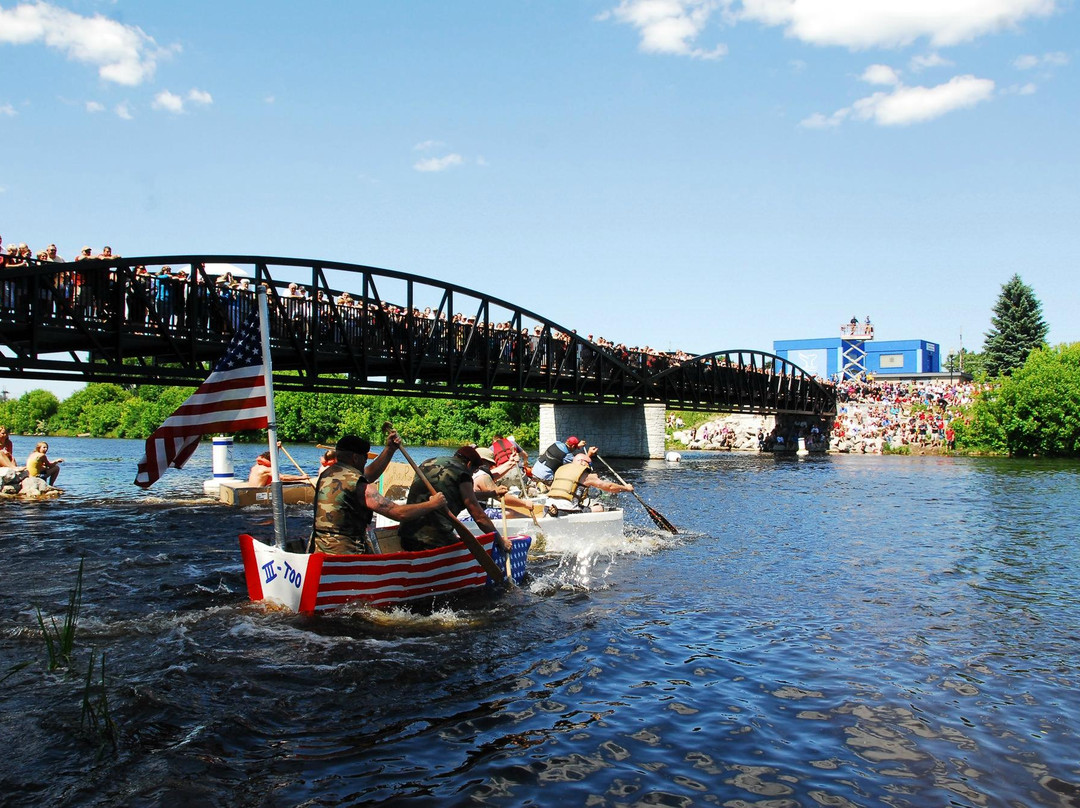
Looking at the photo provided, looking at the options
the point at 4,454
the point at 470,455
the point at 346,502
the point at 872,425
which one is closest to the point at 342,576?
the point at 346,502

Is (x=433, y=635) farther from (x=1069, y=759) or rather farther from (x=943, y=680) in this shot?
(x=1069, y=759)

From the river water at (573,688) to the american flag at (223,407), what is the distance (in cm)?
222

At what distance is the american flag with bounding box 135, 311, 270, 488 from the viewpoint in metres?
10.7

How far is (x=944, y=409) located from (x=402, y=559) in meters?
82.1

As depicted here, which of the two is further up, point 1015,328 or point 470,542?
point 1015,328

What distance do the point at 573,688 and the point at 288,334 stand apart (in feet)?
97.3

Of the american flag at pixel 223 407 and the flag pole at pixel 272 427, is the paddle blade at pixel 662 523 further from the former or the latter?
the american flag at pixel 223 407

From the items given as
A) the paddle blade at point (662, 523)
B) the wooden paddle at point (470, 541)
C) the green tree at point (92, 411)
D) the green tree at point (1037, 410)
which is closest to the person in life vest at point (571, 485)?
the paddle blade at point (662, 523)

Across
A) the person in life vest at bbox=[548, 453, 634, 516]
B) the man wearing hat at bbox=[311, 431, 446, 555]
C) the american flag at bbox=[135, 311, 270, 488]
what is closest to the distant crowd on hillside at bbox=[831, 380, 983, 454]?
the person in life vest at bbox=[548, 453, 634, 516]

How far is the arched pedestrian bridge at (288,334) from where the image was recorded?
27.1m

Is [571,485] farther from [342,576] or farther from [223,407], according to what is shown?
[223,407]

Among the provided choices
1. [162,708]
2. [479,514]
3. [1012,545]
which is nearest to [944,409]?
[1012,545]

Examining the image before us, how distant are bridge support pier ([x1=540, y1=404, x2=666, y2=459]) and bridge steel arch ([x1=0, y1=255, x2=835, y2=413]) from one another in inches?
144

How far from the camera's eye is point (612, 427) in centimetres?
6900
